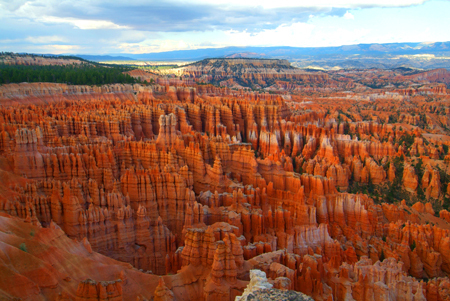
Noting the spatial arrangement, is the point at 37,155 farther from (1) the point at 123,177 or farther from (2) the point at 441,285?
(2) the point at 441,285

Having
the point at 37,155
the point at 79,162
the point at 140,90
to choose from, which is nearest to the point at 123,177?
the point at 79,162

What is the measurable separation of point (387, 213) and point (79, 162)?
73.1 feet

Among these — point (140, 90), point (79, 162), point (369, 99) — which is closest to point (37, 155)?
point (79, 162)

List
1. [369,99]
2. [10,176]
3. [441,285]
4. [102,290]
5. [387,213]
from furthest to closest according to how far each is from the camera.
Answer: [369,99], [387,213], [10,176], [441,285], [102,290]

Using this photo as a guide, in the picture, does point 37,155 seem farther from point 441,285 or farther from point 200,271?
point 441,285

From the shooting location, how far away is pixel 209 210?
23109 mm

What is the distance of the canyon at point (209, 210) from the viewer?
14.5 metres

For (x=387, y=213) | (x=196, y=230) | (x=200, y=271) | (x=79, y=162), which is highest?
(x=79, y=162)

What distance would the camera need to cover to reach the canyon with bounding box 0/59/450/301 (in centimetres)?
1446

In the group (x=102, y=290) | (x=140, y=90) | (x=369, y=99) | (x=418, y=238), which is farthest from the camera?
(x=369, y=99)

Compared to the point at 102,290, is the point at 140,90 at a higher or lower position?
higher

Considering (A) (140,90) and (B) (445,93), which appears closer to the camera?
(A) (140,90)

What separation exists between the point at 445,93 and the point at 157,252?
97.3m

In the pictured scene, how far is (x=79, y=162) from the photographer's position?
24.4 metres
